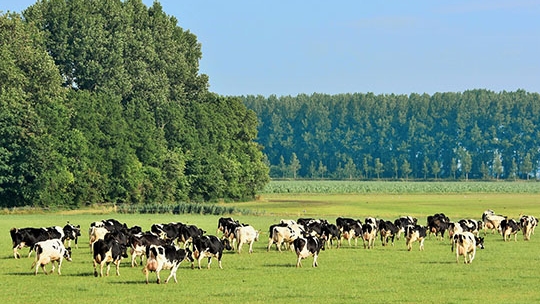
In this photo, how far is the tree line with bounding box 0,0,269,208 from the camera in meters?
88.1

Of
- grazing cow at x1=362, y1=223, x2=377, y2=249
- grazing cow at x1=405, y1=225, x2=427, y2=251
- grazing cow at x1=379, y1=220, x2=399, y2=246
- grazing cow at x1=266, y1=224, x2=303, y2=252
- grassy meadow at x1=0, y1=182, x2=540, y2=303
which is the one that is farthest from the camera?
grazing cow at x1=379, y1=220, x2=399, y2=246

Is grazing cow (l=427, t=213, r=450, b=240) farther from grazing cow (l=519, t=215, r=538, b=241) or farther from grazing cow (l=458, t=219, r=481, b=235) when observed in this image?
grazing cow (l=519, t=215, r=538, b=241)

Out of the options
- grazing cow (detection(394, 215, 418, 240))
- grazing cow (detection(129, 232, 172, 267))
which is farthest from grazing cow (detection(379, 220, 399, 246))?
grazing cow (detection(129, 232, 172, 267))

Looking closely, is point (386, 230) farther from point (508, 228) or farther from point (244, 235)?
point (244, 235)

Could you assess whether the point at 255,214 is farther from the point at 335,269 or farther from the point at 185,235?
the point at 335,269

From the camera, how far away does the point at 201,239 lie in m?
35.4

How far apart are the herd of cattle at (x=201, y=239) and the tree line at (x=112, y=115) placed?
43098mm

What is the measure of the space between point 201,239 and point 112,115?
212ft

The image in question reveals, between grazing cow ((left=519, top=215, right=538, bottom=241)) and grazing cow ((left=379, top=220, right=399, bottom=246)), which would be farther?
grazing cow ((left=519, top=215, right=538, bottom=241))

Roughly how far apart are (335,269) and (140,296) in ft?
31.1

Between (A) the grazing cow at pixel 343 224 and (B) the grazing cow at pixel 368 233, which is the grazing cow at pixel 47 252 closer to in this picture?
(A) the grazing cow at pixel 343 224

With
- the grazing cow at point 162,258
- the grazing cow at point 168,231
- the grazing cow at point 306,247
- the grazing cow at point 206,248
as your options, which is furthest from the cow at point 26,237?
the grazing cow at point 306,247

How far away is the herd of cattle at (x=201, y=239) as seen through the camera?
32719 millimetres

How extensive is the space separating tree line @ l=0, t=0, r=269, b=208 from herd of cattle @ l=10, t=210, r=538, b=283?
141 feet
